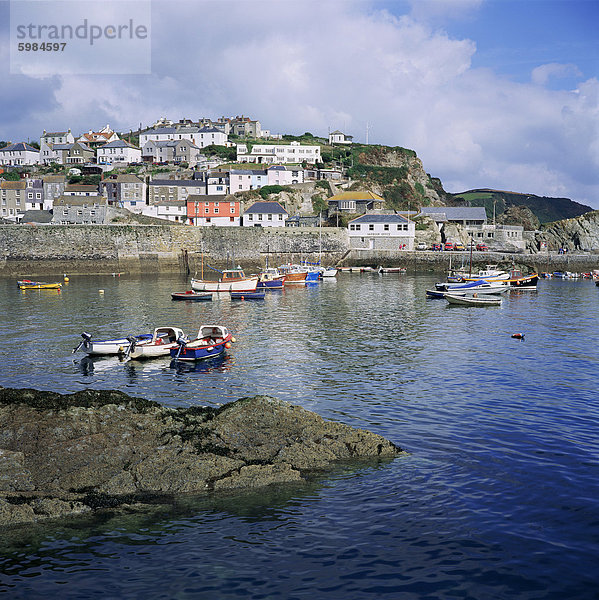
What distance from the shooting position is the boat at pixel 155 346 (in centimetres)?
2606

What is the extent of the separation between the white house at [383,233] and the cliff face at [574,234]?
2882 cm

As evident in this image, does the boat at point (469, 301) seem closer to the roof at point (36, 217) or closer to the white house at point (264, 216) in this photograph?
the white house at point (264, 216)

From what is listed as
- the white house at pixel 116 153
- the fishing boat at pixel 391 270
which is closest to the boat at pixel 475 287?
the fishing boat at pixel 391 270

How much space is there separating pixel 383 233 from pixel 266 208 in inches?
751

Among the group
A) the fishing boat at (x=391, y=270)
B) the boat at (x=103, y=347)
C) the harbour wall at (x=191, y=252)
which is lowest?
the boat at (x=103, y=347)

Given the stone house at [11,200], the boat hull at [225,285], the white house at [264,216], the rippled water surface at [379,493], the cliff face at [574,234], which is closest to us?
the rippled water surface at [379,493]

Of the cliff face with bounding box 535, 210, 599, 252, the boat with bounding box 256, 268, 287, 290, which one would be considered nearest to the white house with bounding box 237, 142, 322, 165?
the cliff face with bounding box 535, 210, 599, 252

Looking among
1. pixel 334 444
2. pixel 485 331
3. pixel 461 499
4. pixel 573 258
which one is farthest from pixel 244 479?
pixel 573 258

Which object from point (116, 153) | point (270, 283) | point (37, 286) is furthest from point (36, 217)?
point (116, 153)

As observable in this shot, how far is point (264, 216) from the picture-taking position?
93062 mm

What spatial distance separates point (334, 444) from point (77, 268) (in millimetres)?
67942

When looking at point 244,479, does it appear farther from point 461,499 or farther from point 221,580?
point 461,499

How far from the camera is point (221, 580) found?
29.8 feet

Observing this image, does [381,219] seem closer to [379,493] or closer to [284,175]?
[284,175]
